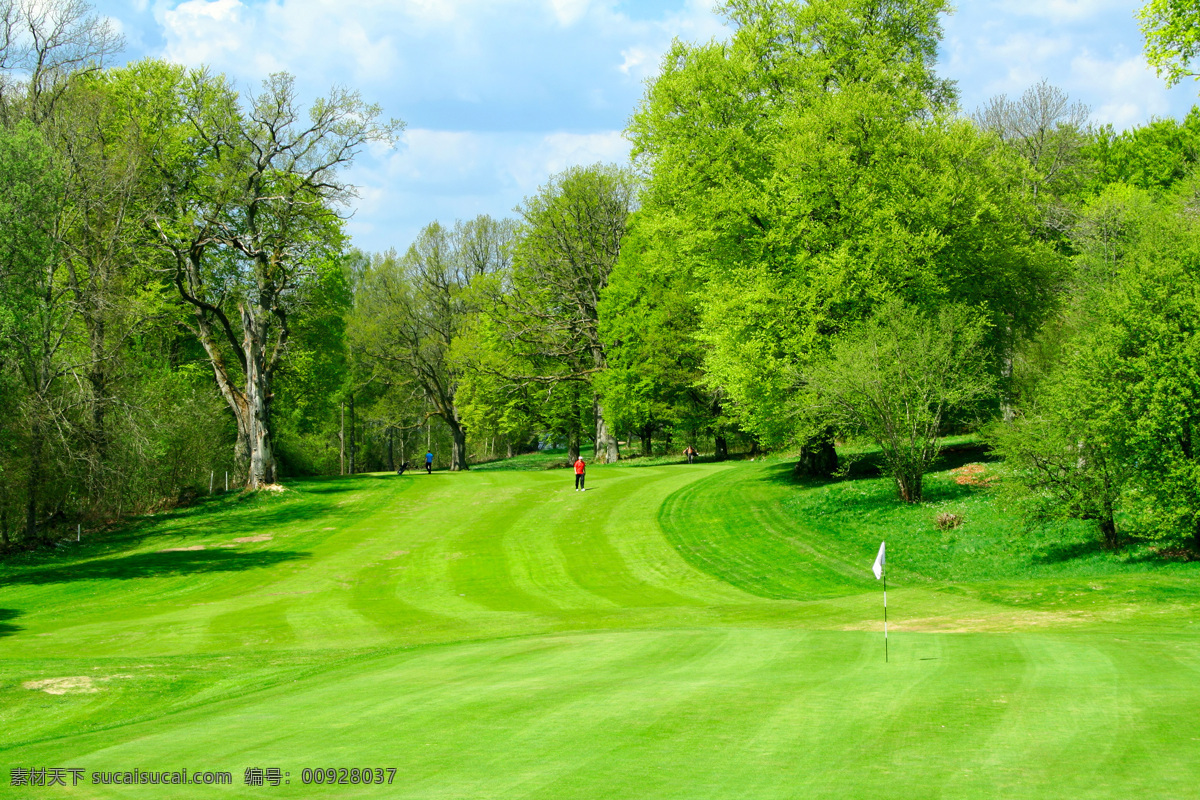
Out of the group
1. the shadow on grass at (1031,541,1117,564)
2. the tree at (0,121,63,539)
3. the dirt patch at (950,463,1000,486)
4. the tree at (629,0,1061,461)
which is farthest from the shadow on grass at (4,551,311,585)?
the dirt patch at (950,463,1000,486)

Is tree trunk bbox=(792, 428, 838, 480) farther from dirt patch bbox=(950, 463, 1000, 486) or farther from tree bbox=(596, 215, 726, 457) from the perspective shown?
tree bbox=(596, 215, 726, 457)

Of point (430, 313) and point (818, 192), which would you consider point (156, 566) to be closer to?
point (818, 192)

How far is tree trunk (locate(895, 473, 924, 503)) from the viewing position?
28391 mm

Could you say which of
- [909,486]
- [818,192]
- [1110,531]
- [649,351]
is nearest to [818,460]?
[909,486]

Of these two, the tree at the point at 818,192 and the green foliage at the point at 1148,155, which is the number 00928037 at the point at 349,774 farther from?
the green foliage at the point at 1148,155

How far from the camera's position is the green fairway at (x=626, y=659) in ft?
22.0

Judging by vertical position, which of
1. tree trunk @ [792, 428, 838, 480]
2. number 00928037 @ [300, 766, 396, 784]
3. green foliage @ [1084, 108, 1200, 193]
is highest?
green foliage @ [1084, 108, 1200, 193]

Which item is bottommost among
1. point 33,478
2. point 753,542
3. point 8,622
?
point 753,542

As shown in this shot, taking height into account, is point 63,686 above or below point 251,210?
below

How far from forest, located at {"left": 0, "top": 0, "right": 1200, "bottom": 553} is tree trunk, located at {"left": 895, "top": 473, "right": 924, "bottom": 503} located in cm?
7

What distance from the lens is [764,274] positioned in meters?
32.4

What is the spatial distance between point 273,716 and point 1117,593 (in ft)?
55.3

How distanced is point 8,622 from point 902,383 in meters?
26.1

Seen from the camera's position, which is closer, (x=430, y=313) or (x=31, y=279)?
(x=31, y=279)
